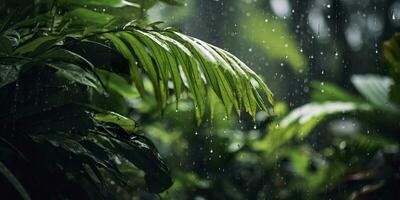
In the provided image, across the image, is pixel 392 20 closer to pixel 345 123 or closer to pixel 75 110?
pixel 345 123

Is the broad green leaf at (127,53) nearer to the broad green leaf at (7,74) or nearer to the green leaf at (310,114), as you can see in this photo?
the broad green leaf at (7,74)

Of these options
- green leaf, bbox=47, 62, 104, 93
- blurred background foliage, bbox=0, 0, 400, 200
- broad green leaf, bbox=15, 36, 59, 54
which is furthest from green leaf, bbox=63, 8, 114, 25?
green leaf, bbox=47, 62, 104, 93

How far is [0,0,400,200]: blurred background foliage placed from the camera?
7.48ft

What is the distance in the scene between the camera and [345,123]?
12.8 feet

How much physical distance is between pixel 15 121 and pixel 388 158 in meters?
1.33

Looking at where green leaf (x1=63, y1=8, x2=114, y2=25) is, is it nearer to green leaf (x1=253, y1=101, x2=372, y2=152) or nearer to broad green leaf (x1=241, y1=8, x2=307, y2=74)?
green leaf (x1=253, y1=101, x2=372, y2=152)

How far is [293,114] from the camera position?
233cm

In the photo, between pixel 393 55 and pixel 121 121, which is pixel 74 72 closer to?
pixel 121 121

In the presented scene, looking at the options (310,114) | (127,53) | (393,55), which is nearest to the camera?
(127,53)

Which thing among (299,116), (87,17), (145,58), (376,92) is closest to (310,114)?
(299,116)

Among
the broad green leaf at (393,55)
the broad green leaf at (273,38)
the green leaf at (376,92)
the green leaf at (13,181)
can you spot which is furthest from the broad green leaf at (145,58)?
the broad green leaf at (273,38)

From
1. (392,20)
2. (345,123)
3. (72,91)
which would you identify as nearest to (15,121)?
(72,91)

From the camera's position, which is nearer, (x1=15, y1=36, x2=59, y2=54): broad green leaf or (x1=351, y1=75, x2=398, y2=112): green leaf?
(x1=15, y1=36, x2=59, y2=54): broad green leaf

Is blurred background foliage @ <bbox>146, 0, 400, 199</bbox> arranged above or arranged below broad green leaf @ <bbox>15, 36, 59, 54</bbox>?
below
